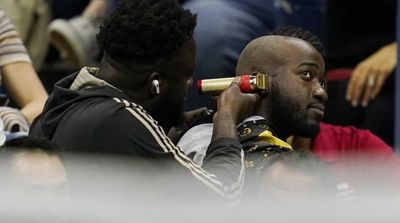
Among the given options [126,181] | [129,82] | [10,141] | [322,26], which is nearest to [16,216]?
[126,181]

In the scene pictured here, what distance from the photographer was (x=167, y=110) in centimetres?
517

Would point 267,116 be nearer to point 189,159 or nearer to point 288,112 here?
point 288,112

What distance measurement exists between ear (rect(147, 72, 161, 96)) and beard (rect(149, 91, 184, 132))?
0.11ft

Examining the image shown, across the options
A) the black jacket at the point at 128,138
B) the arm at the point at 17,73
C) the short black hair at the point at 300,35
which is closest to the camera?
the black jacket at the point at 128,138

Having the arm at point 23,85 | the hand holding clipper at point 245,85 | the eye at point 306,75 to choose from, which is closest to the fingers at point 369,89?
the arm at point 23,85

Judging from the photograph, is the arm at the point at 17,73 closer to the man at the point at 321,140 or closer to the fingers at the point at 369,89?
the man at the point at 321,140

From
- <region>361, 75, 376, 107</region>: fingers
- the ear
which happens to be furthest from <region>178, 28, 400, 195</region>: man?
<region>361, 75, 376, 107</region>: fingers

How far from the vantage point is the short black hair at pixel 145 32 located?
5055 millimetres

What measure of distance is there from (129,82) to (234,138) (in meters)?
0.40

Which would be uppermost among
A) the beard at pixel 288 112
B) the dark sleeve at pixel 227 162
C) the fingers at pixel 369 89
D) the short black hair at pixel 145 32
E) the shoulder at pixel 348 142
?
the short black hair at pixel 145 32

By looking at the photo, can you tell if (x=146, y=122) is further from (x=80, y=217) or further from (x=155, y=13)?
(x=80, y=217)

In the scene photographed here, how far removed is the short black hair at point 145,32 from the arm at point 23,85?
115 cm

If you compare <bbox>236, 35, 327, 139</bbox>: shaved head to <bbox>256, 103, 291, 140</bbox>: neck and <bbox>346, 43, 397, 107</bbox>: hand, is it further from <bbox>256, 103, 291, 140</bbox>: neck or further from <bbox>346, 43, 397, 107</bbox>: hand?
<bbox>346, 43, 397, 107</bbox>: hand

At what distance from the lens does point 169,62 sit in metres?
5.10
